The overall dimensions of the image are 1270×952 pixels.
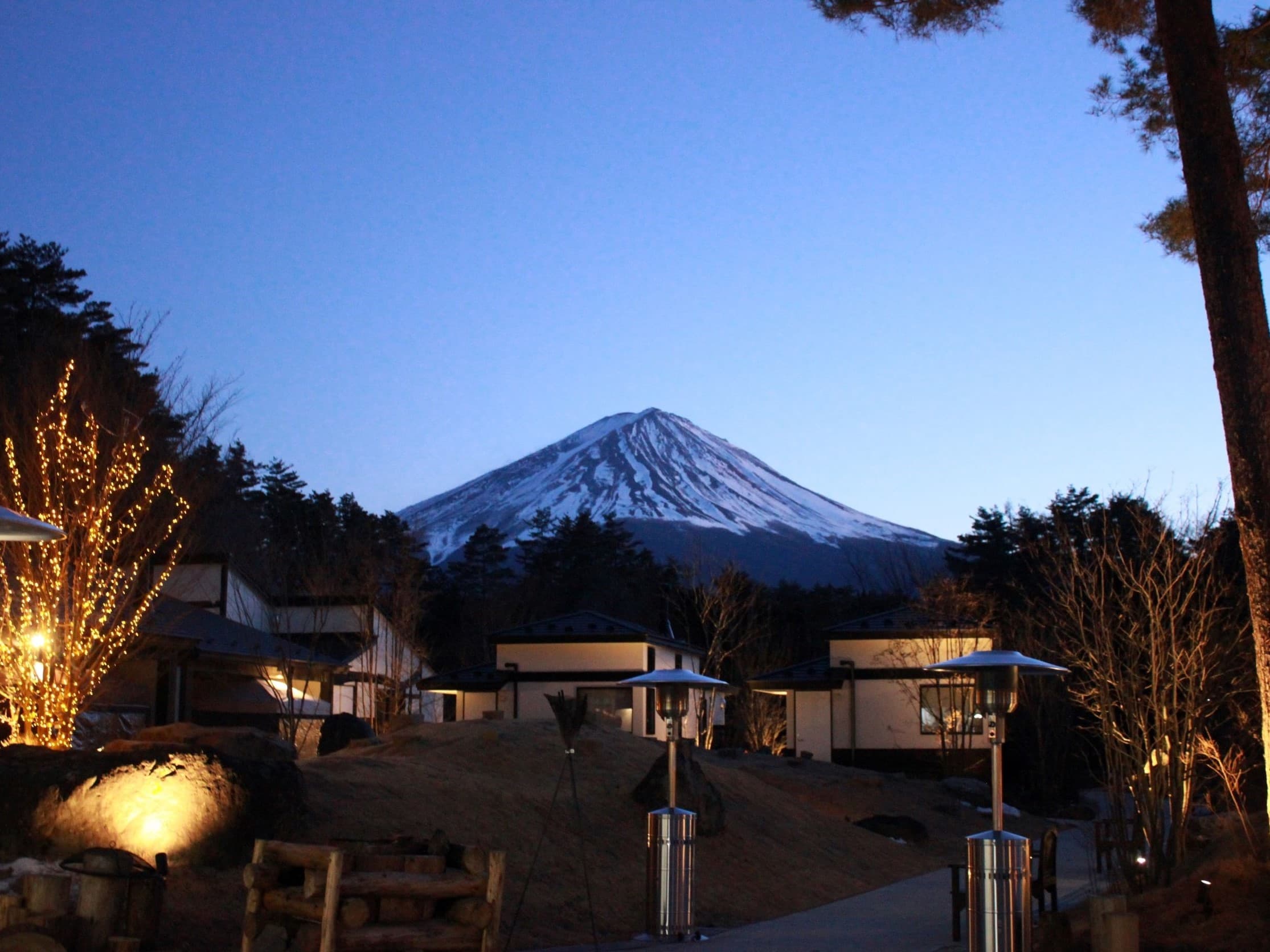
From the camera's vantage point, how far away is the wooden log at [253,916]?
786 cm

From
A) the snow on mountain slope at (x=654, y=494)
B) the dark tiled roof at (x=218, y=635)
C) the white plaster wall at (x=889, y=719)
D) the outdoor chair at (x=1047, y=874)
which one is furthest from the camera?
the snow on mountain slope at (x=654, y=494)

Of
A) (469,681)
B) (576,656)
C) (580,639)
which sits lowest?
(469,681)

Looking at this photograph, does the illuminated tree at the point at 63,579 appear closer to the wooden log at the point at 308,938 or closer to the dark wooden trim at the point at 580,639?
the wooden log at the point at 308,938

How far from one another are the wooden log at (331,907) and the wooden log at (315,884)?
0.58 ft

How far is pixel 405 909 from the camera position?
25.7 feet

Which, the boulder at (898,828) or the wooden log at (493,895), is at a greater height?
the wooden log at (493,895)

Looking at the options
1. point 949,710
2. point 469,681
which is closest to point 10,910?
point 469,681

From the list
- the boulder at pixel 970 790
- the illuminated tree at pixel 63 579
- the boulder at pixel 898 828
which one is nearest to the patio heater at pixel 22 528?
the illuminated tree at pixel 63 579

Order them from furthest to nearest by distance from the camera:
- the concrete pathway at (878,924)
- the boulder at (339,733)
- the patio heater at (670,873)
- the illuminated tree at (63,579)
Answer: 1. the boulder at (339,733)
2. the illuminated tree at (63,579)
3. the patio heater at (670,873)
4. the concrete pathway at (878,924)

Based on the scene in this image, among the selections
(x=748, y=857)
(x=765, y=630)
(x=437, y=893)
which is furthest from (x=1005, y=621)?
(x=437, y=893)

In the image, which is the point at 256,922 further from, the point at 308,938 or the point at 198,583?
the point at 198,583

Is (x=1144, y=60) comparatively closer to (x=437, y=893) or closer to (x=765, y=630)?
(x=437, y=893)

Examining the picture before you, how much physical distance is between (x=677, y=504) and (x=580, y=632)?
212 ft

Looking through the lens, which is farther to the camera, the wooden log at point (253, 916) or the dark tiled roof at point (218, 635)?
the dark tiled roof at point (218, 635)
